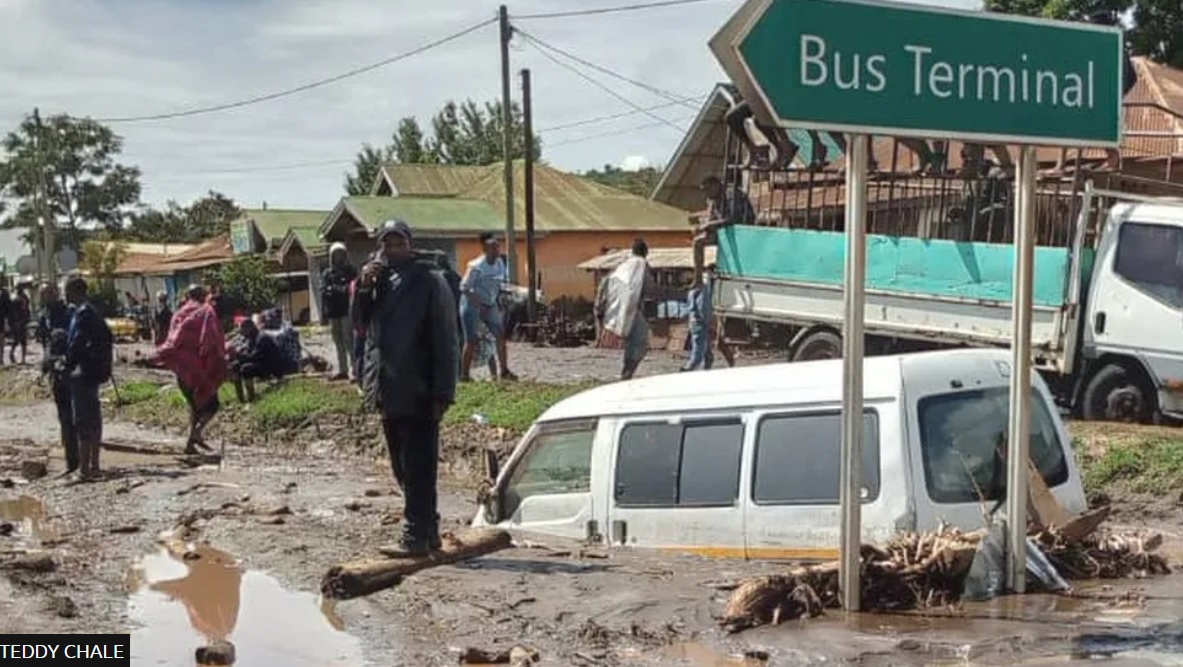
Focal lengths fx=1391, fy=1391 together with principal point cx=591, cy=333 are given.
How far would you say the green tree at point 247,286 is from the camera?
4062 cm

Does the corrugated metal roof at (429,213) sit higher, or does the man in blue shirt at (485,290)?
the corrugated metal roof at (429,213)

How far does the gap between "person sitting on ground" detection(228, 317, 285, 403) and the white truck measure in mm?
7274

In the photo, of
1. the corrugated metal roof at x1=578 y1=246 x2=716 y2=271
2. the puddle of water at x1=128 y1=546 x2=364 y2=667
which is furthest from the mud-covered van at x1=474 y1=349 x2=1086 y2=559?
the corrugated metal roof at x1=578 y1=246 x2=716 y2=271

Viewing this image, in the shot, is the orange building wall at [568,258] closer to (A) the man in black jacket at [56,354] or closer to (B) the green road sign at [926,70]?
(A) the man in black jacket at [56,354]

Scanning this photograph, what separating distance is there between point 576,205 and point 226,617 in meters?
37.3

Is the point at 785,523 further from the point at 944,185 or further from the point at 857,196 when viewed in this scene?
the point at 944,185

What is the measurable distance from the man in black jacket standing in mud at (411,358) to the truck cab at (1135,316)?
26.4 ft

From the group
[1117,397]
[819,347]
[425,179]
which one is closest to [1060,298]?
[1117,397]

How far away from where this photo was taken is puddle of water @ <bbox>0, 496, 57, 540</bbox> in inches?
394

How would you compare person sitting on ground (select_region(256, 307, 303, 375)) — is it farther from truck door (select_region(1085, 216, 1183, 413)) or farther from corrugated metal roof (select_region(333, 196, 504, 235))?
corrugated metal roof (select_region(333, 196, 504, 235))

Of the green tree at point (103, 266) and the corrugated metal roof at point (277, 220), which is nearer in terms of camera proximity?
the corrugated metal roof at point (277, 220)

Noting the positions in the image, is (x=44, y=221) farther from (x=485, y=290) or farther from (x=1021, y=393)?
(x=1021, y=393)

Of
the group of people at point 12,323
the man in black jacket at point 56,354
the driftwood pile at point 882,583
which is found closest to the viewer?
the driftwood pile at point 882,583

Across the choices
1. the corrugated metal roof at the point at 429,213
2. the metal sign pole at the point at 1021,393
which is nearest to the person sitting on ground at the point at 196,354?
the metal sign pole at the point at 1021,393
